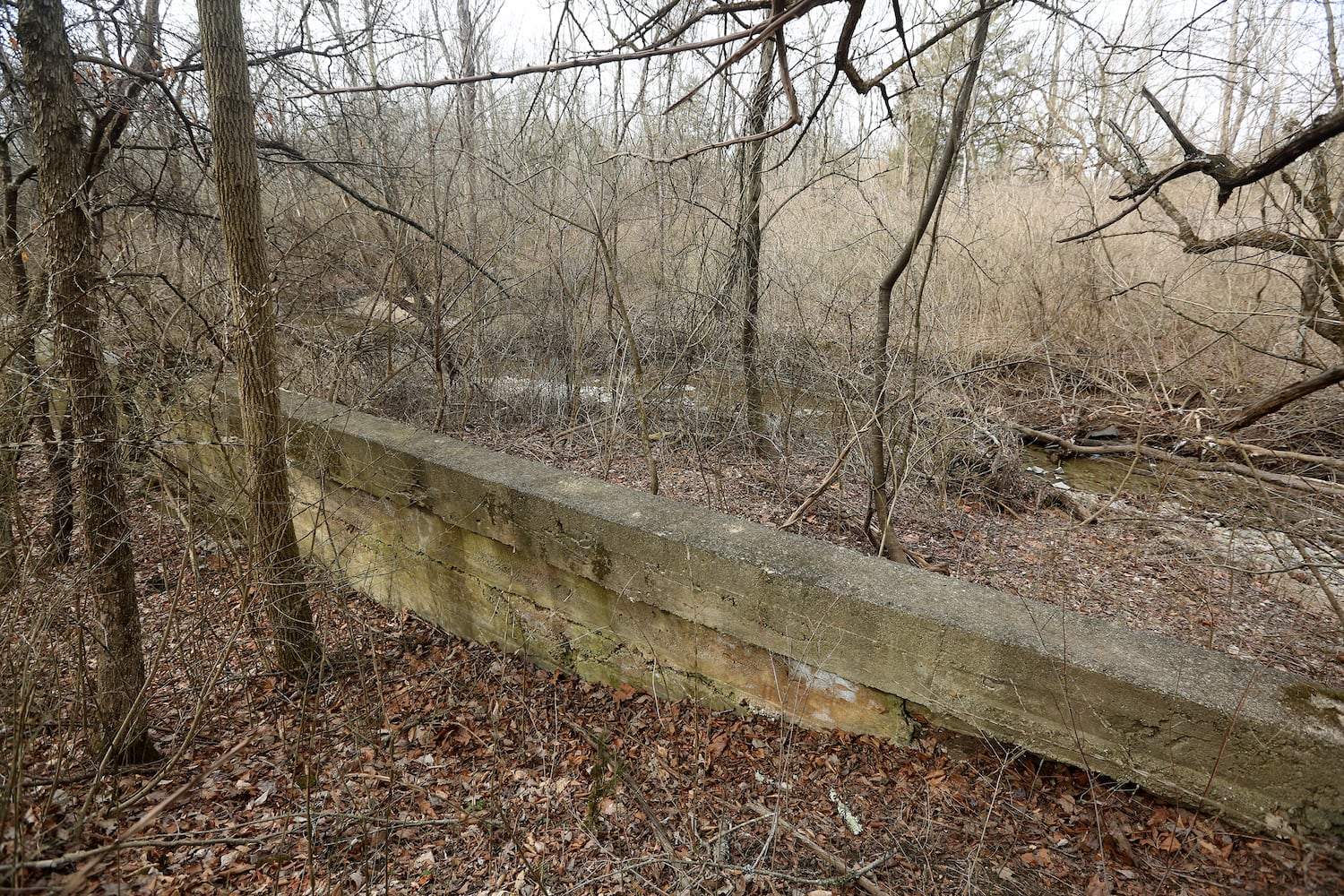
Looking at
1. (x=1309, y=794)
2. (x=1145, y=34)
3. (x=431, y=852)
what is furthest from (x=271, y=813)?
(x=1145, y=34)

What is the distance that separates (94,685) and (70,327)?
159 cm

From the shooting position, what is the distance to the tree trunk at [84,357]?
2.48 metres

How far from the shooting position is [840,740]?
2459 millimetres

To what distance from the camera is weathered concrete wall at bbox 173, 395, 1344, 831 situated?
179 centimetres

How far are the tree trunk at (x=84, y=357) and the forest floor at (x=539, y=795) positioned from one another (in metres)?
0.16

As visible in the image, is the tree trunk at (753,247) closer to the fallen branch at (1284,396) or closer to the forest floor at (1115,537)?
the forest floor at (1115,537)

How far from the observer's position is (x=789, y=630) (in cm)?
241

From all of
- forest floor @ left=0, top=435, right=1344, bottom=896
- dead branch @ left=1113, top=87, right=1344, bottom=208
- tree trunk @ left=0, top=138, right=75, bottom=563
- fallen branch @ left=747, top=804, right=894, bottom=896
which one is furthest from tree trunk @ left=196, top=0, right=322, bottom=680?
dead branch @ left=1113, top=87, right=1344, bottom=208

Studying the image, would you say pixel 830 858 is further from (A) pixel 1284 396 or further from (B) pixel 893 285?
(A) pixel 1284 396

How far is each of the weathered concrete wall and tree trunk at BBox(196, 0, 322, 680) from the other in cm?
54

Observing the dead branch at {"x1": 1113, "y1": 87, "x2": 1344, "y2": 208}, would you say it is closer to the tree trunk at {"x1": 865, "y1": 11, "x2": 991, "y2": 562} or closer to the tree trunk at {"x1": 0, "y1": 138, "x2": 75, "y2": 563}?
the tree trunk at {"x1": 865, "y1": 11, "x2": 991, "y2": 562}

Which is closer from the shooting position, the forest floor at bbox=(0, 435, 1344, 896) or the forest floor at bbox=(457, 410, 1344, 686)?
the forest floor at bbox=(0, 435, 1344, 896)

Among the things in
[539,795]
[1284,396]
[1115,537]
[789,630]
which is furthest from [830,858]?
[1284,396]

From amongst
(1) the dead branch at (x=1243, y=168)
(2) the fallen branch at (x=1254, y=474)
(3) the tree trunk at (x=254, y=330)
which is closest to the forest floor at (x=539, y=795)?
(3) the tree trunk at (x=254, y=330)
